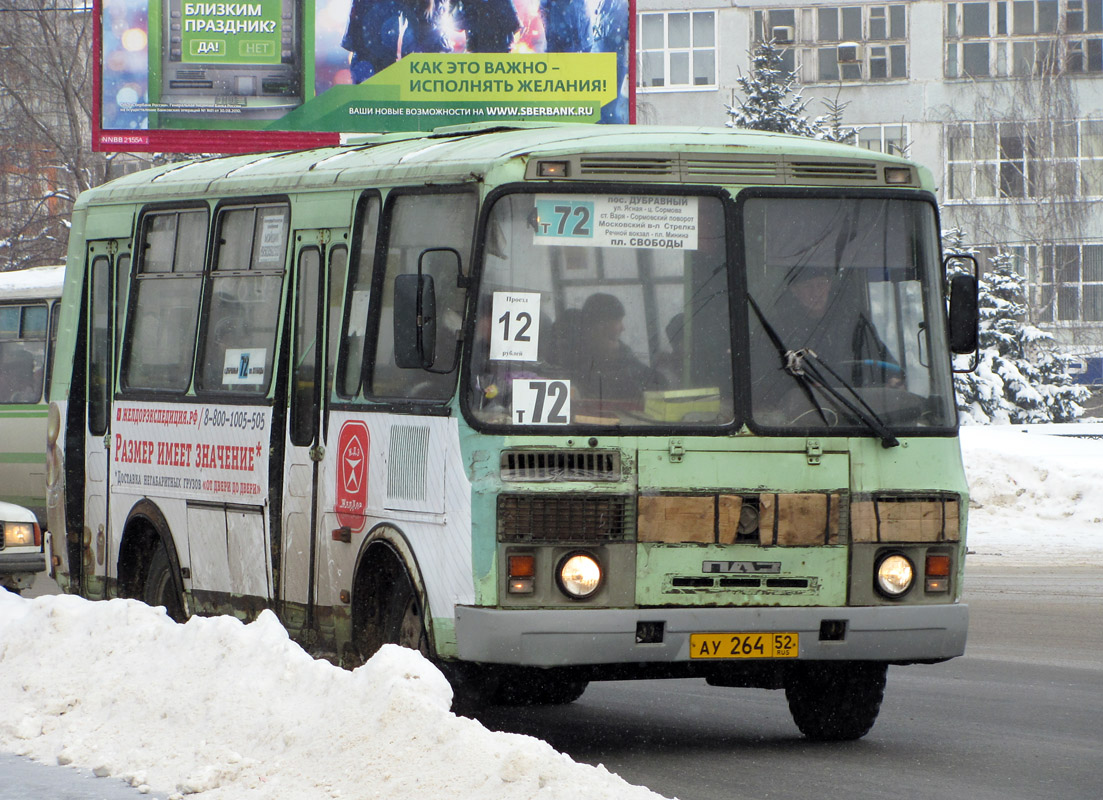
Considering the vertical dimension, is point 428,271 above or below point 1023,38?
below

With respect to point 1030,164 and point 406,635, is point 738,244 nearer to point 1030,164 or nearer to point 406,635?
point 406,635

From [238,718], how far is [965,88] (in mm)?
51258

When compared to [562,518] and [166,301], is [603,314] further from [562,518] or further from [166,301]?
[166,301]

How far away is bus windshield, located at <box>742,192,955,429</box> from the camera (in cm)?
835

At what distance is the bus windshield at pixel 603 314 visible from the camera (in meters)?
8.11

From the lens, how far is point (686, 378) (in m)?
8.27

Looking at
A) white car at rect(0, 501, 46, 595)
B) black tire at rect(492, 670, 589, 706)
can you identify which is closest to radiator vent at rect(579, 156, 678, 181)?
black tire at rect(492, 670, 589, 706)

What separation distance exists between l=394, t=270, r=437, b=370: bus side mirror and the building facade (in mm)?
48142

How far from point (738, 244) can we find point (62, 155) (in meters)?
34.1

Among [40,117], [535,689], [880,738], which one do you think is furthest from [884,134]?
[535,689]

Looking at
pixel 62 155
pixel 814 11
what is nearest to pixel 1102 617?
pixel 62 155

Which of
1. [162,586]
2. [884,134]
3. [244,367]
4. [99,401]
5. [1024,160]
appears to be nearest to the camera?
[244,367]

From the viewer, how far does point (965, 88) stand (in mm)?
56125

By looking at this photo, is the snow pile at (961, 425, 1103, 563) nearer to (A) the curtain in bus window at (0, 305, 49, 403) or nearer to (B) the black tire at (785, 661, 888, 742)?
(A) the curtain in bus window at (0, 305, 49, 403)
